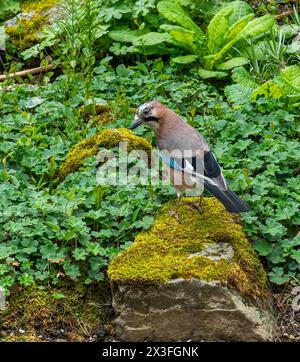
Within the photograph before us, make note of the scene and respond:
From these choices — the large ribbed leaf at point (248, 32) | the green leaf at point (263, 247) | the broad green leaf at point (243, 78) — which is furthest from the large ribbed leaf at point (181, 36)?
the green leaf at point (263, 247)

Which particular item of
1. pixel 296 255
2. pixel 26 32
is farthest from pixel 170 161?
pixel 26 32

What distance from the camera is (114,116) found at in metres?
7.44

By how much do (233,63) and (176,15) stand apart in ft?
2.84

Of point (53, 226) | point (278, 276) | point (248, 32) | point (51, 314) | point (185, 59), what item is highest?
point (248, 32)

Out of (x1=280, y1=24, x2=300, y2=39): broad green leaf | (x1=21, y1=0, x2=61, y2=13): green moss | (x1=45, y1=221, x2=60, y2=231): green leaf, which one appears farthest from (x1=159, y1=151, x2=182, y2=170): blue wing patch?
(x1=21, y1=0, x2=61, y2=13): green moss

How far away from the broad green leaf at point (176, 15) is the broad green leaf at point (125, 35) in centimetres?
42

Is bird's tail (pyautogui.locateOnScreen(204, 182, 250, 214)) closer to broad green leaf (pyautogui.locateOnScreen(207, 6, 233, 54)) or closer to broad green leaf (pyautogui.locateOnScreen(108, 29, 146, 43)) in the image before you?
broad green leaf (pyautogui.locateOnScreen(207, 6, 233, 54))

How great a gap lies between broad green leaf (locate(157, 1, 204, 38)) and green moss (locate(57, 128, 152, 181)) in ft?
7.05

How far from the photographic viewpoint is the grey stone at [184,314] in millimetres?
5164

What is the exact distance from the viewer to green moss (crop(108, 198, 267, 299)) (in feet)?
17.2

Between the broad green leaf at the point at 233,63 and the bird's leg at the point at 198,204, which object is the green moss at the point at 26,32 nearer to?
the broad green leaf at the point at 233,63

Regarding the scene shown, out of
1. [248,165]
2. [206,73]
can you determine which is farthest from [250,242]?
[206,73]

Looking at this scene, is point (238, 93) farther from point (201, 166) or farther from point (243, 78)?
point (201, 166)

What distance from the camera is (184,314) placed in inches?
204
